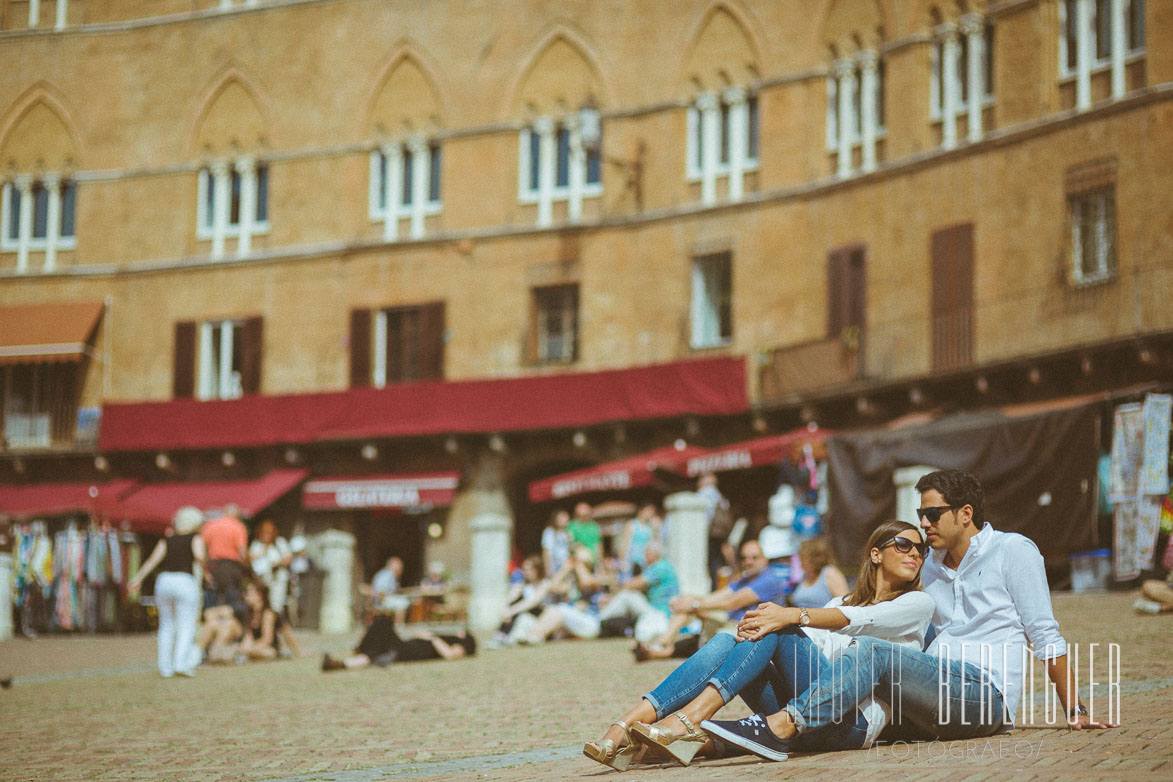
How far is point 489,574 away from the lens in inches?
1168

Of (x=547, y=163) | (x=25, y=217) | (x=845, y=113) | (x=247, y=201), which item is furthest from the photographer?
(x=25, y=217)

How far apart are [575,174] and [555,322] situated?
3.26m

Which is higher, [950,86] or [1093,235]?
[950,86]

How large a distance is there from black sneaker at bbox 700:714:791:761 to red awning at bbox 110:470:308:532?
28541 millimetres

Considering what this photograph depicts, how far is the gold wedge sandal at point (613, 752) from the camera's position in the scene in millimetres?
7355

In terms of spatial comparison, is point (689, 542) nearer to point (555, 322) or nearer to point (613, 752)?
point (555, 322)

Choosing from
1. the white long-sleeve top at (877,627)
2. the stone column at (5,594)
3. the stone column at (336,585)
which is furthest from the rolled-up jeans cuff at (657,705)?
the stone column at (336,585)

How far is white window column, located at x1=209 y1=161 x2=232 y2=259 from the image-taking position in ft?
128

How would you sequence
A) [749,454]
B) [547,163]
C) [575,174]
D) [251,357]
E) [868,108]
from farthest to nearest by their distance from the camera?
[251,357], [547,163], [575,174], [868,108], [749,454]

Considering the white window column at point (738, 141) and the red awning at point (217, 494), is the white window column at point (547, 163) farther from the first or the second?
the red awning at point (217, 494)

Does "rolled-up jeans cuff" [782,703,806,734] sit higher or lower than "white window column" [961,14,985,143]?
lower

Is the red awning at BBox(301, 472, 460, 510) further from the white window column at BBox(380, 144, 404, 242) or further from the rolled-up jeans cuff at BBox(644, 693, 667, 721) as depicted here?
the rolled-up jeans cuff at BBox(644, 693, 667, 721)

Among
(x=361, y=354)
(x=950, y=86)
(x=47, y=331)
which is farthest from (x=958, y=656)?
(x=47, y=331)

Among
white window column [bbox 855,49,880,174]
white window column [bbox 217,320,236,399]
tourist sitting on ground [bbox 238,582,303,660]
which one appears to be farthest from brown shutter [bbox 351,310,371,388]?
tourist sitting on ground [bbox 238,582,303,660]
